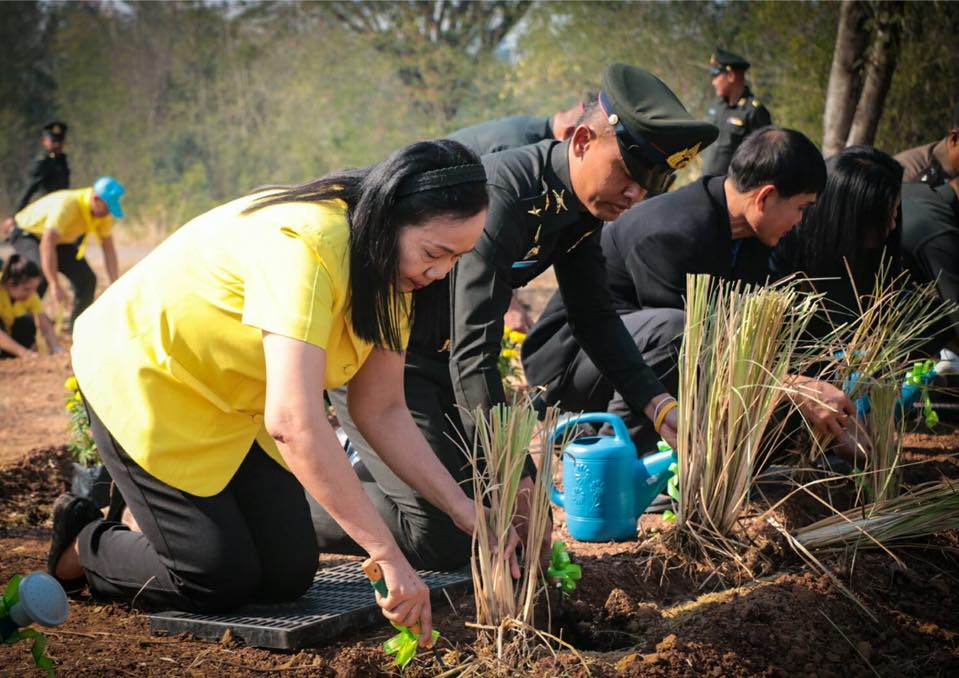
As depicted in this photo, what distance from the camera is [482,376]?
2.63 metres

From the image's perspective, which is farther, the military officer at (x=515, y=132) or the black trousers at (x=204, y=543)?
the military officer at (x=515, y=132)

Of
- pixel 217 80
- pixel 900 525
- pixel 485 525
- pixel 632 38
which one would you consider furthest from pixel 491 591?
pixel 217 80

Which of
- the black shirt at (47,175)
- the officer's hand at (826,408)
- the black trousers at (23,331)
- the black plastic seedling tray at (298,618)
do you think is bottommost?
the black trousers at (23,331)

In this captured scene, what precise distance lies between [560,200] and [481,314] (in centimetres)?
48

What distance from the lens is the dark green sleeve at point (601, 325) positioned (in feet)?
10.7

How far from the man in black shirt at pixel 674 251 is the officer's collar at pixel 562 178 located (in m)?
0.54

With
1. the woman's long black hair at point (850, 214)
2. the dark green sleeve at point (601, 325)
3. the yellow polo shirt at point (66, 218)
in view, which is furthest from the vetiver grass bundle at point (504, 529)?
the yellow polo shirt at point (66, 218)

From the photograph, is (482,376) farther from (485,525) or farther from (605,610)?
(605,610)

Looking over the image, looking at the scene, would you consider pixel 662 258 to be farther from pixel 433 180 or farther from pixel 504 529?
pixel 433 180

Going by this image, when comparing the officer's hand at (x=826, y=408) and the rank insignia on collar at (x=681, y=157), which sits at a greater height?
the rank insignia on collar at (x=681, y=157)

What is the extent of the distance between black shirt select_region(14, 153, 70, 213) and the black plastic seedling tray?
7.42 m

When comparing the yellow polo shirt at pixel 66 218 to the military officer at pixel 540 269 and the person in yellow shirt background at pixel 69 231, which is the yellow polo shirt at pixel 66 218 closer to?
the person in yellow shirt background at pixel 69 231

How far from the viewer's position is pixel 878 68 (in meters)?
6.83

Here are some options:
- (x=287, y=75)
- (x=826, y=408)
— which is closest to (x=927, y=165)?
(x=826, y=408)
